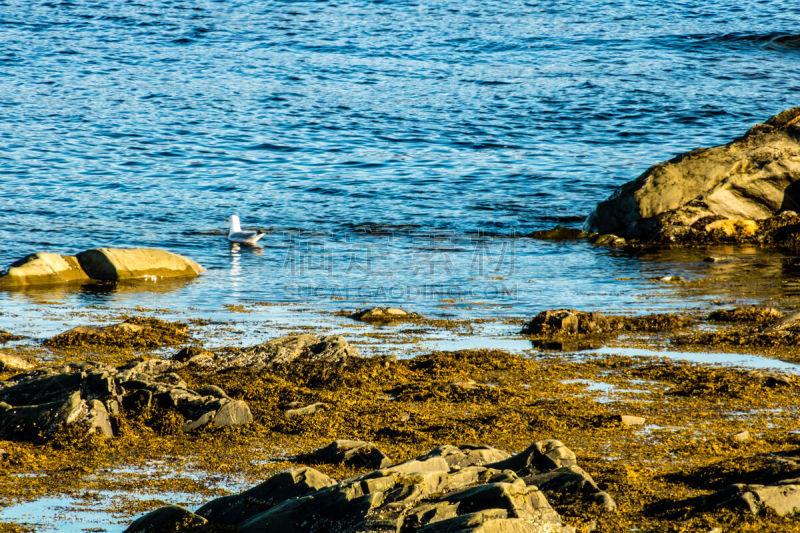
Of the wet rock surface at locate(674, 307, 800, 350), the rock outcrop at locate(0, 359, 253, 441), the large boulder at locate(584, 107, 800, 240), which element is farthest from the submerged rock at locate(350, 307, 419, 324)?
the large boulder at locate(584, 107, 800, 240)

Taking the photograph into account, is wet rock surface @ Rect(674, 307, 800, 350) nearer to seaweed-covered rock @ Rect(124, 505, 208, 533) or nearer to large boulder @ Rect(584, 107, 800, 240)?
seaweed-covered rock @ Rect(124, 505, 208, 533)

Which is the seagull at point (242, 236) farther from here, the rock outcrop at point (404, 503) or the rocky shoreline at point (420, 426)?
the rock outcrop at point (404, 503)

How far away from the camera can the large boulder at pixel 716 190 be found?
1449 cm

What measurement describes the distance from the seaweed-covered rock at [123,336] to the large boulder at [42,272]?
3256 mm

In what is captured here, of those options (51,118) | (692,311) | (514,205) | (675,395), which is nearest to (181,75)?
(51,118)

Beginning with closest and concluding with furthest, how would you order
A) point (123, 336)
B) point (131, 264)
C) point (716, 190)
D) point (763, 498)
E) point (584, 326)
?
point (763, 498) → point (123, 336) → point (584, 326) → point (131, 264) → point (716, 190)

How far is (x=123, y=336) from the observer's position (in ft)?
25.9

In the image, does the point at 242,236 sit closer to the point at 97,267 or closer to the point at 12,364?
the point at 97,267

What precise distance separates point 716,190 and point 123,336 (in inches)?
406

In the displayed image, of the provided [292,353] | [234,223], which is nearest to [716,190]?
[234,223]

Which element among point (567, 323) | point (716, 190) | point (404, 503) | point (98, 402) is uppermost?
point (716, 190)

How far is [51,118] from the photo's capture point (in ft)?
80.2

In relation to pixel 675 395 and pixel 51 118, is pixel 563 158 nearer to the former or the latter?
pixel 51 118

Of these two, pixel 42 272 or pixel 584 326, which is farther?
pixel 42 272
